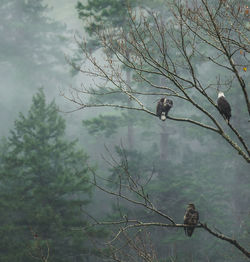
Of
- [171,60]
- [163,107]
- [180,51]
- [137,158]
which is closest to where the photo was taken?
[171,60]

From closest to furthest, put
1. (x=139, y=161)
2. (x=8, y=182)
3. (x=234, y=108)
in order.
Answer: (x=8, y=182) < (x=139, y=161) < (x=234, y=108)

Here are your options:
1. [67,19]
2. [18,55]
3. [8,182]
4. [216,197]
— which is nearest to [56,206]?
[8,182]

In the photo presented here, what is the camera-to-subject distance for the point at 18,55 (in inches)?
1334

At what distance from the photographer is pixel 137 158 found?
16.9 meters

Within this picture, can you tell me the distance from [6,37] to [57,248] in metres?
30.2

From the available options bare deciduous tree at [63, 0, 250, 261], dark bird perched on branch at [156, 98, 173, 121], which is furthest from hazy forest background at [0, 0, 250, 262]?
dark bird perched on branch at [156, 98, 173, 121]

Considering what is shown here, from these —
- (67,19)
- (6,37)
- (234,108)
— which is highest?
(67,19)

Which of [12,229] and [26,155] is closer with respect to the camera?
[12,229]

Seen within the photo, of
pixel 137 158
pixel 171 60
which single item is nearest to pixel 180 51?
pixel 171 60

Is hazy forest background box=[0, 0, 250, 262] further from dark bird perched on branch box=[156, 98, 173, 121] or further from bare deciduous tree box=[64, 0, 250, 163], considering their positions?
dark bird perched on branch box=[156, 98, 173, 121]

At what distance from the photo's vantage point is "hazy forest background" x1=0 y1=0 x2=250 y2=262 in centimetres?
473

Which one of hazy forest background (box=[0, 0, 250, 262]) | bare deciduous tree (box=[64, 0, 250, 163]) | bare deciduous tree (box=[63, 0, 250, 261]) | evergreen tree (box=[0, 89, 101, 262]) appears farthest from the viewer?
evergreen tree (box=[0, 89, 101, 262])

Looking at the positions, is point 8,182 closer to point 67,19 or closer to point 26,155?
point 26,155

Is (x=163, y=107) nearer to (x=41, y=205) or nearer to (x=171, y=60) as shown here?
(x=171, y=60)
